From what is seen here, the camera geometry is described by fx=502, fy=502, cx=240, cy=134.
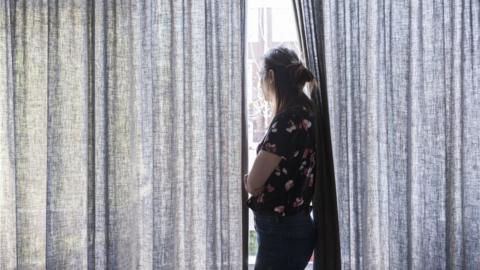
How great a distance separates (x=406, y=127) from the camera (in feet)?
7.30

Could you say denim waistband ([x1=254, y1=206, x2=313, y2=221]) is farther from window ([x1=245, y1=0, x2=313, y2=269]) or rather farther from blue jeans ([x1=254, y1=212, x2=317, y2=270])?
window ([x1=245, y1=0, x2=313, y2=269])

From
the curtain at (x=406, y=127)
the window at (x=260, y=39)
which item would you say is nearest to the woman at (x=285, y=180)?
the curtain at (x=406, y=127)

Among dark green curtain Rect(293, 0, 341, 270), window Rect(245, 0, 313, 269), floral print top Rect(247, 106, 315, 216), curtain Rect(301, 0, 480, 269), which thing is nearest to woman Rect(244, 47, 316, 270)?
floral print top Rect(247, 106, 315, 216)

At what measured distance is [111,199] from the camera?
7.44 ft

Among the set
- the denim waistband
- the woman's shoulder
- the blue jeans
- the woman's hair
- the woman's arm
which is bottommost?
the blue jeans

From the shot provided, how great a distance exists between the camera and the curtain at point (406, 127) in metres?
2.21

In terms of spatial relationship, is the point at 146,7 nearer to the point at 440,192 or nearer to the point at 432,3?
the point at 432,3

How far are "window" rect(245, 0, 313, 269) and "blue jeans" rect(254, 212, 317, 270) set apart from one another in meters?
0.64

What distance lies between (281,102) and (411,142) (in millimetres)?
736

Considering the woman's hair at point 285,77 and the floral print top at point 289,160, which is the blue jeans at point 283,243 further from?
the woman's hair at point 285,77

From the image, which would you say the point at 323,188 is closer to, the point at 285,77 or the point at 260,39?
the point at 285,77

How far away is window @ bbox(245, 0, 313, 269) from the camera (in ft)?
7.93

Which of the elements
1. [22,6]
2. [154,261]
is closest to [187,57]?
[22,6]

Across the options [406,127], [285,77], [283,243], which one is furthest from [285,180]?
[406,127]
